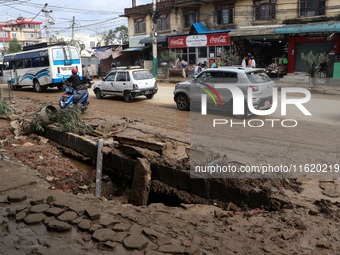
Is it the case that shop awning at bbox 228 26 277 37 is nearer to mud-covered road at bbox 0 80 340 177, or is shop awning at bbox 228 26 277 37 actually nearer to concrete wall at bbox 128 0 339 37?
concrete wall at bbox 128 0 339 37

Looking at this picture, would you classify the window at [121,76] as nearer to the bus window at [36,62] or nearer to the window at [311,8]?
the bus window at [36,62]

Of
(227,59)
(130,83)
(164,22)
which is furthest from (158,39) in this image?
(130,83)

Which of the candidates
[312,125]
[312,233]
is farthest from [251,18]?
[312,233]

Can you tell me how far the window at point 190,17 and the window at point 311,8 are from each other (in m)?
9.78

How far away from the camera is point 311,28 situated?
21.6 meters

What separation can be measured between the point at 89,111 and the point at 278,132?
7880mm

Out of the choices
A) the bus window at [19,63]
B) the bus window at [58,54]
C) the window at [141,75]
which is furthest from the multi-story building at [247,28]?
the bus window at [19,63]

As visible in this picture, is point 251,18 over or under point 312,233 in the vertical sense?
over

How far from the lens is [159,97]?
16891 mm

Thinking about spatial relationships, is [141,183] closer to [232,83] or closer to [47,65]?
[232,83]

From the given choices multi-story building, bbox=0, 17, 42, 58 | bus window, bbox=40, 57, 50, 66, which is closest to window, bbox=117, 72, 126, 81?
bus window, bbox=40, 57, 50, 66

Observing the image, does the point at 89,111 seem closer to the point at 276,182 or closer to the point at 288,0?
the point at 276,182

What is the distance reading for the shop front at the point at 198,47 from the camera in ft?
90.7

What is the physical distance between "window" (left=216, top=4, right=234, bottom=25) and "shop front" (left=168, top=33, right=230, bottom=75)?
171 centimetres
